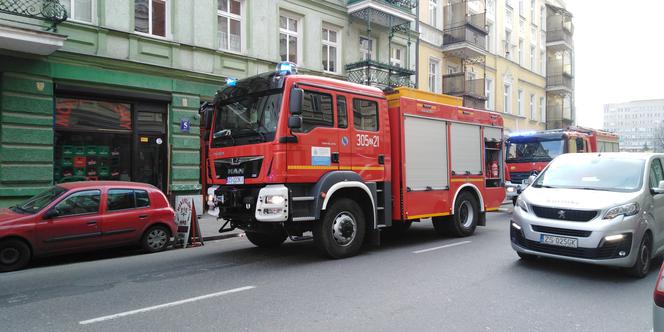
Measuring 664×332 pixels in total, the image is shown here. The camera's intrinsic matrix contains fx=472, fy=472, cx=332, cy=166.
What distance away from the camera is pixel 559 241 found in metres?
6.43

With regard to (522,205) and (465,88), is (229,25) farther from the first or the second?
(465,88)

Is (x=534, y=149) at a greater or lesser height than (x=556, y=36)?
lesser

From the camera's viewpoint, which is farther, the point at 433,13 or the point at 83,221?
the point at 433,13

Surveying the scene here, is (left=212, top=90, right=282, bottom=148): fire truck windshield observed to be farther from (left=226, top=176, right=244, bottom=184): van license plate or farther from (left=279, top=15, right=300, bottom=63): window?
(left=279, top=15, right=300, bottom=63): window

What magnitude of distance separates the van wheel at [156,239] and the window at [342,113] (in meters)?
4.40

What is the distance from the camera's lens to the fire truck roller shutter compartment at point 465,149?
10.4 metres

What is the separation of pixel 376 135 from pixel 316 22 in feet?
36.2

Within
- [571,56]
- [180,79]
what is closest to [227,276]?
[180,79]

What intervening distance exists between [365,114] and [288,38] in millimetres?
10085

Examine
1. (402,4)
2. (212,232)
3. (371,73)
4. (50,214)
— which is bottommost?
(212,232)

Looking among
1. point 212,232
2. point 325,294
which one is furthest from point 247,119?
point 212,232

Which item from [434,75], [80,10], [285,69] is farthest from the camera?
[434,75]

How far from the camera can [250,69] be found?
16.1 meters

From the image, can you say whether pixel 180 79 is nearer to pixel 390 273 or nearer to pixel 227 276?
pixel 227 276
